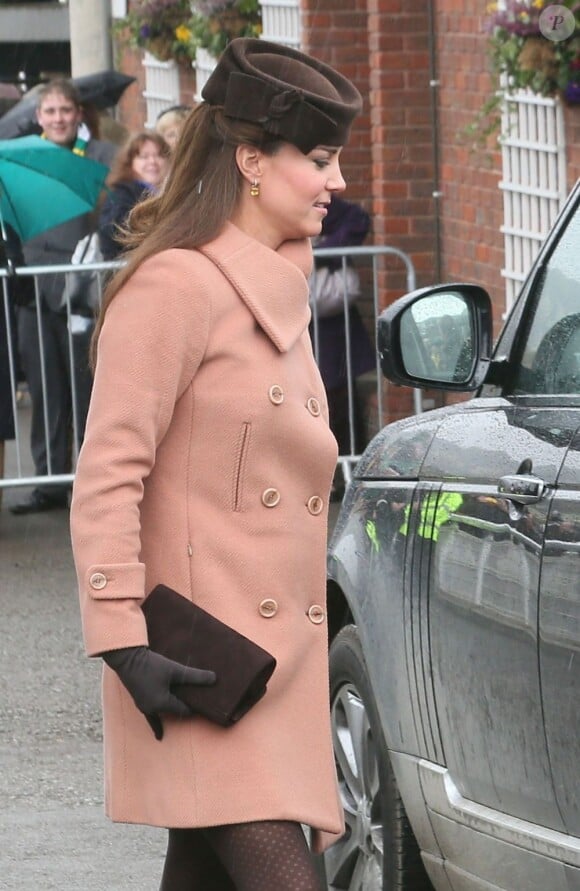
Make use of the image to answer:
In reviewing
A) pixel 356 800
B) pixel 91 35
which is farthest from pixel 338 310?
pixel 91 35

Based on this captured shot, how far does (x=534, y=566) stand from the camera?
336 cm

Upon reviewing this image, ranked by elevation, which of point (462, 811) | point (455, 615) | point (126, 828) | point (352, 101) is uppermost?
point (352, 101)

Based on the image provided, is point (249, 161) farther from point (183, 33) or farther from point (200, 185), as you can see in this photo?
point (183, 33)

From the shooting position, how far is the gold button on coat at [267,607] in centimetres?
326

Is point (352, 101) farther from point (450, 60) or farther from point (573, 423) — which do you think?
point (450, 60)

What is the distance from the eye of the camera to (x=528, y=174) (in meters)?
9.94

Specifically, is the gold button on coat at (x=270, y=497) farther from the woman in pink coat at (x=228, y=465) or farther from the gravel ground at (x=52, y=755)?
the gravel ground at (x=52, y=755)

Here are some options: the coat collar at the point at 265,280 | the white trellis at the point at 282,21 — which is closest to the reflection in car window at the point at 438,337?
the coat collar at the point at 265,280

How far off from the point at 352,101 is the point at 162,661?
97cm

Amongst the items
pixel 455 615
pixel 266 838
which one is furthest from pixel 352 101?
pixel 266 838

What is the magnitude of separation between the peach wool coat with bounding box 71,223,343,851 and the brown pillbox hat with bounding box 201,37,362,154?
19 centimetres

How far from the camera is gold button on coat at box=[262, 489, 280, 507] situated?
325cm

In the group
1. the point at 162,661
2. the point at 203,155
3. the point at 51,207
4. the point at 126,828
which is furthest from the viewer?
the point at 51,207

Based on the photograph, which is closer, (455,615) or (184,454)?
(184,454)
